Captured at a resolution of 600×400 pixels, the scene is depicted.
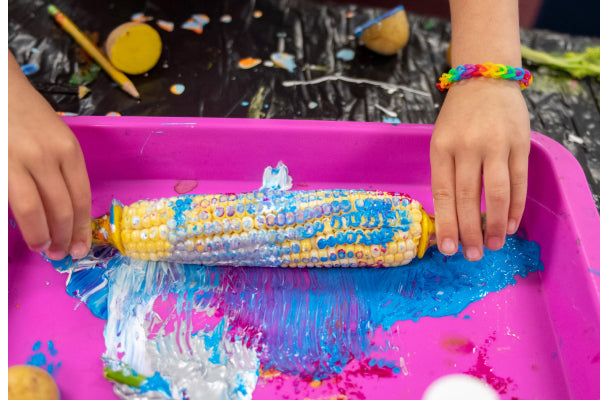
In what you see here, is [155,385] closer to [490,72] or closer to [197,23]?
[490,72]

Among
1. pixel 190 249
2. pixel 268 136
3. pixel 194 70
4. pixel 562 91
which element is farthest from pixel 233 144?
pixel 562 91

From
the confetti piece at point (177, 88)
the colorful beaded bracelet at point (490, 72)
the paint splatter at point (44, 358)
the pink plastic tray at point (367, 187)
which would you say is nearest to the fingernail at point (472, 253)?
the pink plastic tray at point (367, 187)

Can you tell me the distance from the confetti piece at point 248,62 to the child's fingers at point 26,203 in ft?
2.24

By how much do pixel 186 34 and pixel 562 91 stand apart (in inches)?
38.1

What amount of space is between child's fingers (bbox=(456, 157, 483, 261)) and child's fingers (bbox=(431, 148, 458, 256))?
0.01m

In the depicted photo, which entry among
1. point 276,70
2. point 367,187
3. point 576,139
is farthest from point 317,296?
point 576,139

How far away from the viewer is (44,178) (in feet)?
2.20

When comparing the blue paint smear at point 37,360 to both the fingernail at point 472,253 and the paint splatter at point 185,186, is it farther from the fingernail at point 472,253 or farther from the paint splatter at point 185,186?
the fingernail at point 472,253

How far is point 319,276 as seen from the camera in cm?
85

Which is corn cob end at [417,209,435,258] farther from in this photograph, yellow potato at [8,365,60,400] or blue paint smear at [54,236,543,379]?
yellow potato at [8,365,60,400]

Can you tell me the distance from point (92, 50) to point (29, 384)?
2.69 ft

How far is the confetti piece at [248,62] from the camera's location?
123 cm

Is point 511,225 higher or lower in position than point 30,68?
lower

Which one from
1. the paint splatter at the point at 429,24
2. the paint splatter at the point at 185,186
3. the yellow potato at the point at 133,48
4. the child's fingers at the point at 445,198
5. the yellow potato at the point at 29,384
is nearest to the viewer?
the yellow potato at the point at 29,384
